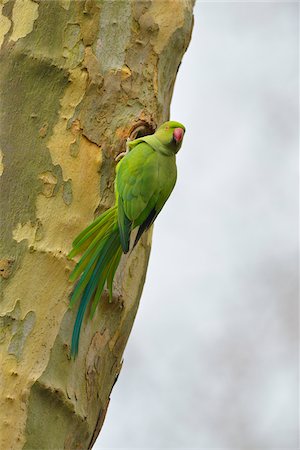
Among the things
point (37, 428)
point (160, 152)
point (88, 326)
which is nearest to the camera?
point (37, 428)

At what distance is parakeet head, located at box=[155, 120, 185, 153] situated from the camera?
2.68 m

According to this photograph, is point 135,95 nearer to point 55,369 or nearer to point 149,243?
point 149,243

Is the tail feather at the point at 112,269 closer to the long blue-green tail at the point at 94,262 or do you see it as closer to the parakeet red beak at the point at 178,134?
the long blue-green tail at the point at 94,262

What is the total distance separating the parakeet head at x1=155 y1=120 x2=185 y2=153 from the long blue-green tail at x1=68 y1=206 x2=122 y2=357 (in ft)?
0.83

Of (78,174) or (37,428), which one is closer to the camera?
(37,428)

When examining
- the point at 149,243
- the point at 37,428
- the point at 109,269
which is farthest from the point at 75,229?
the point at 37,428

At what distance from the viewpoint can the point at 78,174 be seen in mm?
2566

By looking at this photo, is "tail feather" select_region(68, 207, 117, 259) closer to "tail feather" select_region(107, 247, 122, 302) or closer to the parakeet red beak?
"tail feather" select_region(107, 247, 122, 302)

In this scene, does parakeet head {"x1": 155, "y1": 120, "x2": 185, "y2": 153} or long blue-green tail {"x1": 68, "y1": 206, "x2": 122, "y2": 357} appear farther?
parakeet head {"x1": 155, "y1": 120, "x2": 185, "y2": 153}

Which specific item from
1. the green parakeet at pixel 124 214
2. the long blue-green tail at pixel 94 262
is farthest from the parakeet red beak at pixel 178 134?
the long blue-green tail at pixel 94 262

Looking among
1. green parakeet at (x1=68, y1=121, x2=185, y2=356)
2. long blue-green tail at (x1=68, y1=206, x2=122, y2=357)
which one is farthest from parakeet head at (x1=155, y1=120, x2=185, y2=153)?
long blue-green tail at (x1=68, y1=206, x2=122, y2=357)

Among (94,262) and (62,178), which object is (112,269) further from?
(62,178)

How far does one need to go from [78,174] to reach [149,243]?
0.35 m

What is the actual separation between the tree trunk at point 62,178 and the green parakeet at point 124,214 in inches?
1.2
